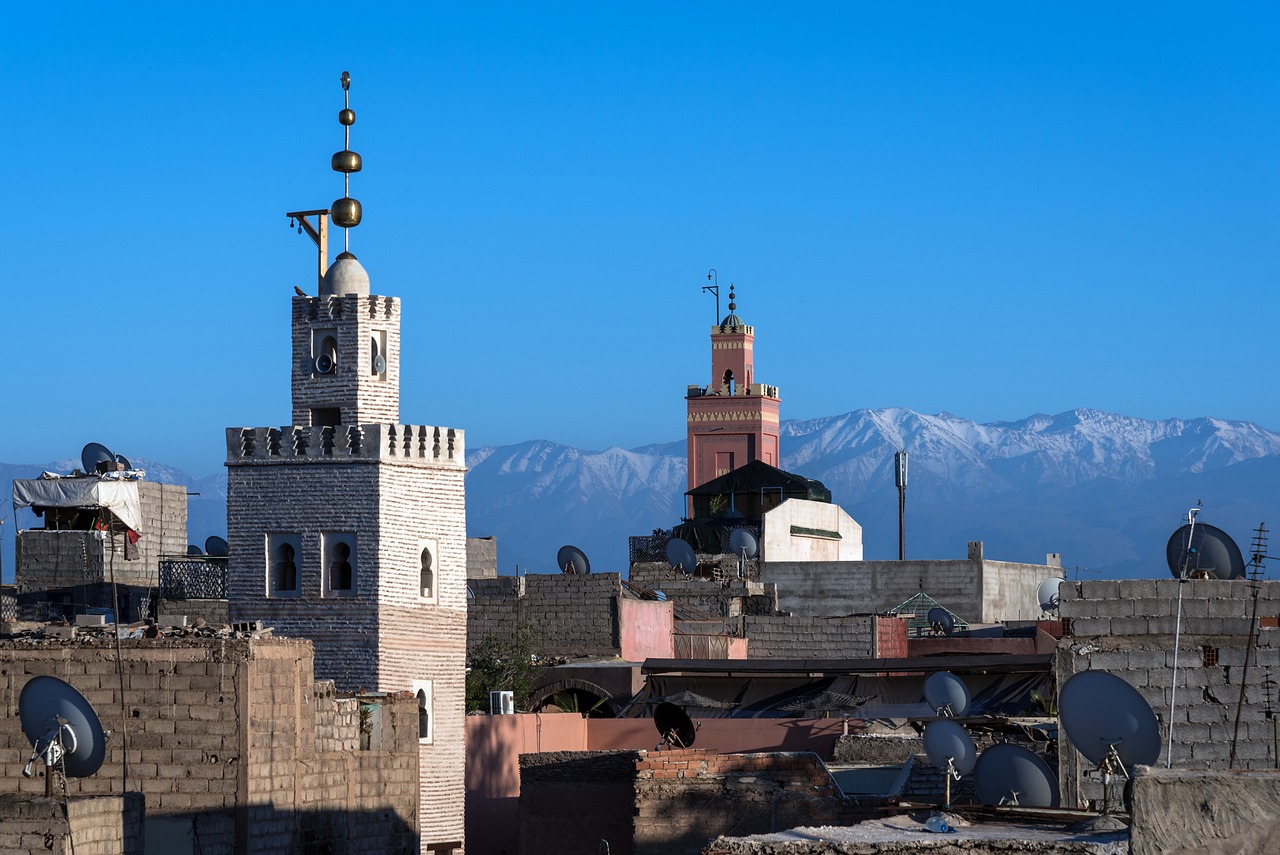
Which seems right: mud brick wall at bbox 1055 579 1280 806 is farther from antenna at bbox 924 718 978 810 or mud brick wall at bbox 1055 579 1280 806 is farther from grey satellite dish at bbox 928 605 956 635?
grey satellite dish at bbox 928 605 956 635

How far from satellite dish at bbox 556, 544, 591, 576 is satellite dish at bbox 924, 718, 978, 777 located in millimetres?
28691

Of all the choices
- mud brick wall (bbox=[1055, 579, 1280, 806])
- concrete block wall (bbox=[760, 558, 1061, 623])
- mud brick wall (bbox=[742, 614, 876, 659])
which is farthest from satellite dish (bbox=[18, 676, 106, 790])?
concrete block wall (bbox=[760, 558, 1061, 623])

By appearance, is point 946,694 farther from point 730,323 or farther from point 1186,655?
point 730,323

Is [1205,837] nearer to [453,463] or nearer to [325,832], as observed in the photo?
[325,832]

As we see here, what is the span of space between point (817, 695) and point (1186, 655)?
1934 centimetres

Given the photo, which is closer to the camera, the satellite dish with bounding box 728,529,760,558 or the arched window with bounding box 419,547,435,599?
the arched window with bounding box 419,547,435,599

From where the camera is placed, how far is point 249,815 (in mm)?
23906

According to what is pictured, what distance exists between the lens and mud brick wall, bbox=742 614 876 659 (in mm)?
45406

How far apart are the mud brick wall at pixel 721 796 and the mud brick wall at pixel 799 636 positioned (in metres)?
23.1

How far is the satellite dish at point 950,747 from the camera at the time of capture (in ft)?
65.8

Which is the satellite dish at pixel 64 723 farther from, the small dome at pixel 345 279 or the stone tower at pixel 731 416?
the stone tower at pixel 731 416

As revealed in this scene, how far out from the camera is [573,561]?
5009 centimetres

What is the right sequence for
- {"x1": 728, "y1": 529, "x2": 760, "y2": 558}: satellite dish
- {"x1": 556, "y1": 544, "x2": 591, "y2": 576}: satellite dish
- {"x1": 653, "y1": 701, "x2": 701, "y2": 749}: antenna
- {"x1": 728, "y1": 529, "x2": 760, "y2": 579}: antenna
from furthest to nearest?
{"x1": 728, "y1": 529, "x2": 760, "y2": 558}: satellite dish, {"x1": 728, "y1": 529, "x2": 760, "y2": 579}: antenna, {"x1": 556, "y1": 544, "x2": 591, "y2": 576}: satellite dish, {"x1": 653, "y1": 701, "x2": 701, "y2": 749}: antenna

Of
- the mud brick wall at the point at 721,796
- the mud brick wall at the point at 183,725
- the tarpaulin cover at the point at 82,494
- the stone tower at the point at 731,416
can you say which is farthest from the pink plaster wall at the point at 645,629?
the stone tower at the point at 731,416
